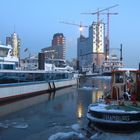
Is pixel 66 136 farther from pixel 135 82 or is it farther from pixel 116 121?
pixel 135 82

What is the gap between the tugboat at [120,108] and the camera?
23656 mm

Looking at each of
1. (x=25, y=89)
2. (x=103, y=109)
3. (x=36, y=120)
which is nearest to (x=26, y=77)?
(x=25, y=89)

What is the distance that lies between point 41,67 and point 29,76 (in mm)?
21326

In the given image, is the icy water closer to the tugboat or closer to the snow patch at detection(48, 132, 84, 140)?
the snow patch at detection(48, 132, 84, 140)

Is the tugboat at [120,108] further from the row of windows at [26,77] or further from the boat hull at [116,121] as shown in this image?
the row of windows at [26,77]

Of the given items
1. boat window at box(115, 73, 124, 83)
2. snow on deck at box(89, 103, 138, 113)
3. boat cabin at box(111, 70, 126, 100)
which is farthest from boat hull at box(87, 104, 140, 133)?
boat window at box(115, 73, 124, 83)

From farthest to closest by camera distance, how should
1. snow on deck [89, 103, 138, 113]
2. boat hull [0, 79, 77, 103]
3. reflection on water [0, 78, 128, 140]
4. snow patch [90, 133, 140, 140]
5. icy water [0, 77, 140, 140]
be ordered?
boat hull [0, 79, 77, 103], reflection on water [0, 78, 128, 140], snow on deck [89, 103, 138, 113], icy water [0, 77, 140, 140], snow patch [90, 133, 140, 140]

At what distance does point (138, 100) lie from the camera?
1103 inches

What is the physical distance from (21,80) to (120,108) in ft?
84.5

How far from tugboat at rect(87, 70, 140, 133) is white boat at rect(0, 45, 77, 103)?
55.5 ft

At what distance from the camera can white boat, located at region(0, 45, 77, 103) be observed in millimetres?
42850

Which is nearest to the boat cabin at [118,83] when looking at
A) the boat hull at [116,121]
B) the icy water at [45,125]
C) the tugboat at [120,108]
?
the tugboat at [120,108]

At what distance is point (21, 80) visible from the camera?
1912 inches

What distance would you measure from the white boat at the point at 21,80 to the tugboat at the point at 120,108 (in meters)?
16.9
